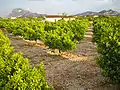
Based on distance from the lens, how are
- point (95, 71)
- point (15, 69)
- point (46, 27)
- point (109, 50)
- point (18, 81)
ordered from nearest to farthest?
point (18, 81) < point (15, 69) < point (109, 50) < point (95, 71) < point (46, 27)

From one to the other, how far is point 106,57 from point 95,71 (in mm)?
3944

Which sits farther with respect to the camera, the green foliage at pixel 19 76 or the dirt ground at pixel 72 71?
the dirt ground at pixel 72 71

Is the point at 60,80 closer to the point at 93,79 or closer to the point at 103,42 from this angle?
the point at 93,79

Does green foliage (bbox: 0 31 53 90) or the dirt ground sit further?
the dirt ground

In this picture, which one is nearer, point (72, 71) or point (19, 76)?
point (19, 76)

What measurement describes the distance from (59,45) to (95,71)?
606cm

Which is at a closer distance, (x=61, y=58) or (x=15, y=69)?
(x=15, y=69)

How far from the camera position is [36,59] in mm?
23281

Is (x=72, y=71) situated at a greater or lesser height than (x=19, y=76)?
lesser

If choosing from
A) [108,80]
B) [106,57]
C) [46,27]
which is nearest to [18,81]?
[106,57]

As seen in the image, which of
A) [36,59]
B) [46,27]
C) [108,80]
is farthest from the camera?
[46,27]

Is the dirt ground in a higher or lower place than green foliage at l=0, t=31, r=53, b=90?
lower

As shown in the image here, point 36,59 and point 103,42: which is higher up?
point 103,42

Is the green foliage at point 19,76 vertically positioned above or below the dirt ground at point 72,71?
above
